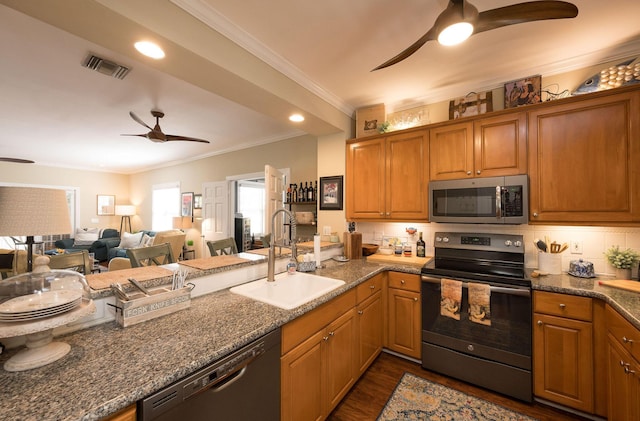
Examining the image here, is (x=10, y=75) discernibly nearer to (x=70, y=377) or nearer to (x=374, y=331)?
(x=70, y=377)

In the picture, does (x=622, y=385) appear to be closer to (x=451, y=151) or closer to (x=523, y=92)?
(x=451, y=151)


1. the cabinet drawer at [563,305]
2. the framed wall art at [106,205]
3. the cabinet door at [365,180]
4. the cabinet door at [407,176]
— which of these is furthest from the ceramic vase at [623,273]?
the framed wall art at [106,205]

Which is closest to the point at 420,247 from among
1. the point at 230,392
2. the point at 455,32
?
the point at 455,32

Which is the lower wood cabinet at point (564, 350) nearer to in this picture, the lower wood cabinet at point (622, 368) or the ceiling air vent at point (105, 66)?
the lower wood cabinet at point (622, 368)

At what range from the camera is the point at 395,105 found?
296cm

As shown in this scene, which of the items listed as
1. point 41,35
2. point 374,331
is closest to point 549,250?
point 374,331

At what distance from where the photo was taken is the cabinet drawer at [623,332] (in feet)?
4.26

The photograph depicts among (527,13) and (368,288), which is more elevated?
(527,13)

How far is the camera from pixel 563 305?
69.0 inches

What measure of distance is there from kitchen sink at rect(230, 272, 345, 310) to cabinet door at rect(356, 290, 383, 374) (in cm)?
36

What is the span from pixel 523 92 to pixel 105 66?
12.1ft

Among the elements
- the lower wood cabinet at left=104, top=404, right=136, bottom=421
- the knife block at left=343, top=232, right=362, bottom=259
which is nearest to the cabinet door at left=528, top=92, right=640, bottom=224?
the knife block at left=343, top=232, right=362, bottom=259

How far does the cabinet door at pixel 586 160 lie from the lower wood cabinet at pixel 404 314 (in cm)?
112

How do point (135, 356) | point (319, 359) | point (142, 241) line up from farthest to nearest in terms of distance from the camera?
point (142, 241) → point (319, 359) → point (135, 356)
